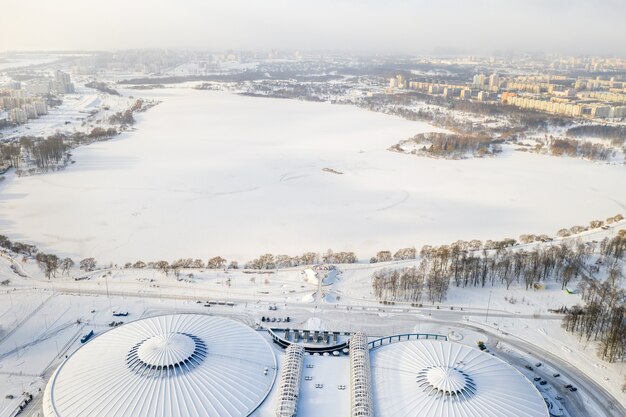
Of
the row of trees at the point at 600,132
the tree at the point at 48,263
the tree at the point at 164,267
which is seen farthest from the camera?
the row of trees at the point at 600,132

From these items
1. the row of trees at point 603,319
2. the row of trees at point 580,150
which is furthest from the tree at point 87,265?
the row of trees at point 580,150

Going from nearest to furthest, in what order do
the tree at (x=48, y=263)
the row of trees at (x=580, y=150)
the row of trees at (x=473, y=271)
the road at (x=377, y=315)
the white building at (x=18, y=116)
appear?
the road at (x=377, y=315) → the row of trees at (x=473, y=271) → the tree at (x=48, y=263) → the row of trees at (x=580, y=150) → the white building at (x=18, y=116)

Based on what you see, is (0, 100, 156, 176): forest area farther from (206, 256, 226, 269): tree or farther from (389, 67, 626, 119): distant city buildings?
(389, 67, 626, 119): distant city buildings

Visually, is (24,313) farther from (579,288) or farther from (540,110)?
(540,110)

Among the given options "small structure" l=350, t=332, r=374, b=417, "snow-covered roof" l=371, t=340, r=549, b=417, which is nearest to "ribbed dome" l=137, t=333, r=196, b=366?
"small structure" l=350, t=332, r=374, b=417

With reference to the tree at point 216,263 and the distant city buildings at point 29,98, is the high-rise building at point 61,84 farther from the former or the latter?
the tree at point 216,263

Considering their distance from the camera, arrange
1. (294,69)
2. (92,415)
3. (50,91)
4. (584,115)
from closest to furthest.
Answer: (92,415), (584,115), (50,91), (294,69)

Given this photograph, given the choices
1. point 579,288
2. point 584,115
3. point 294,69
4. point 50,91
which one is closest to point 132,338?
point 579,288
